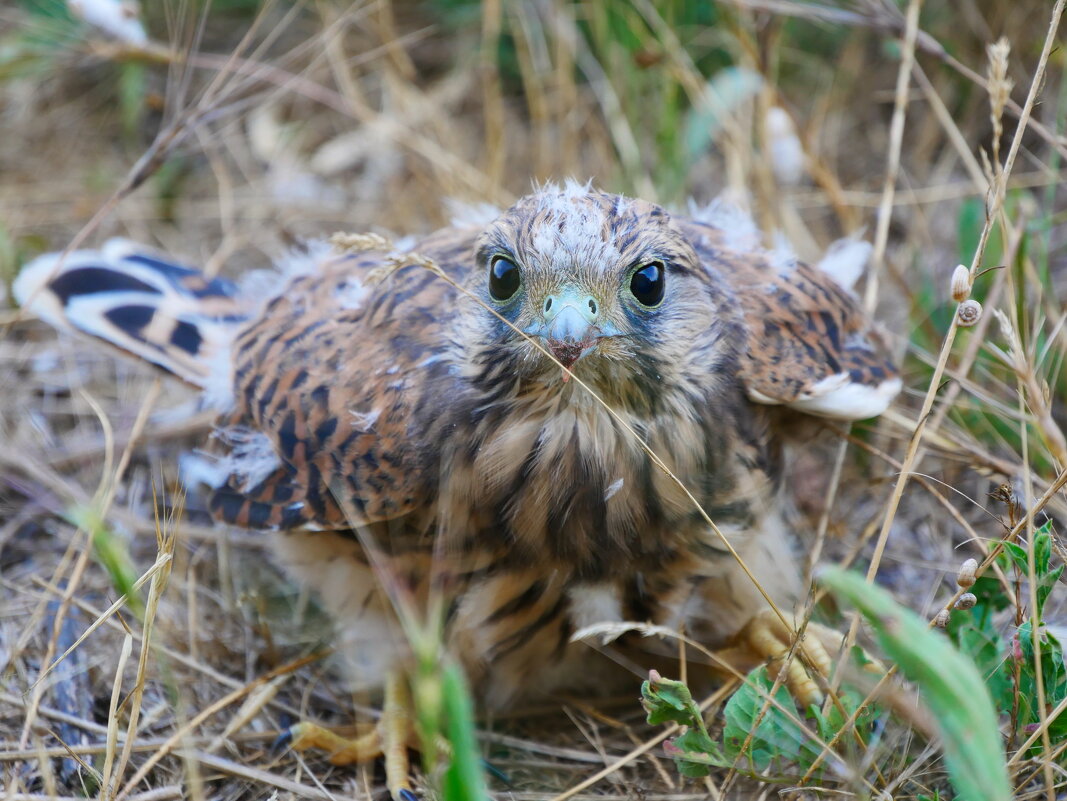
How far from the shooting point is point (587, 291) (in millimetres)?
2213

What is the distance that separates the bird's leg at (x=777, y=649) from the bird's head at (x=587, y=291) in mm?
830

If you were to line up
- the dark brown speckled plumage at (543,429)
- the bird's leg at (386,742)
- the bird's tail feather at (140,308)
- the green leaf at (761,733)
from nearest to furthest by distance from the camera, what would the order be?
the green leaf at (761,733)
the dark brown speckled plumage at (543,429)
the bird's leg at (386,742)
the bird's tail feather at (140,308)

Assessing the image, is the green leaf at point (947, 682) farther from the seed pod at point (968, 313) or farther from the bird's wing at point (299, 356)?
the bird's wing at point (299, 356)

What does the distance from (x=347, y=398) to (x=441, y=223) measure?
189 centimetres

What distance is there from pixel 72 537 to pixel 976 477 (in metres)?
2.84

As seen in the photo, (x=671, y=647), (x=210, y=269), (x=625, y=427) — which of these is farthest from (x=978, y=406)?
(x=210, y=269)

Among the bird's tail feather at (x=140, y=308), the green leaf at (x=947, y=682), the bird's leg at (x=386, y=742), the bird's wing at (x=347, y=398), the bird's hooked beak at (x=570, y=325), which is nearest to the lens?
the green leaf at (x=947, y=682)

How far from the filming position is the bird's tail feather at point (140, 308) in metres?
3.41

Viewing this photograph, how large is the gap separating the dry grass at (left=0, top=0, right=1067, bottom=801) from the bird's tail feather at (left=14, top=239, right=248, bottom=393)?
0.27m

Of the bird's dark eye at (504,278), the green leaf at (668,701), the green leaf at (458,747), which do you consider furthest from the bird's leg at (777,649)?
the green leaf at (458,747)

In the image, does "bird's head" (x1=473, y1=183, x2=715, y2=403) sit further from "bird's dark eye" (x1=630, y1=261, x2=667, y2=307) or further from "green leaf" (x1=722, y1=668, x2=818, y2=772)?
"green leaf" (x1=722, y1=668, x2=818, y2=772)

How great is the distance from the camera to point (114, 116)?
5.28m

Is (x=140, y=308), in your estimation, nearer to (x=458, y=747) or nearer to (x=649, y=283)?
(x=649, y=283)

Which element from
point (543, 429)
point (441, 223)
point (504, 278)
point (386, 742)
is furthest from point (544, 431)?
point (441, 223)
